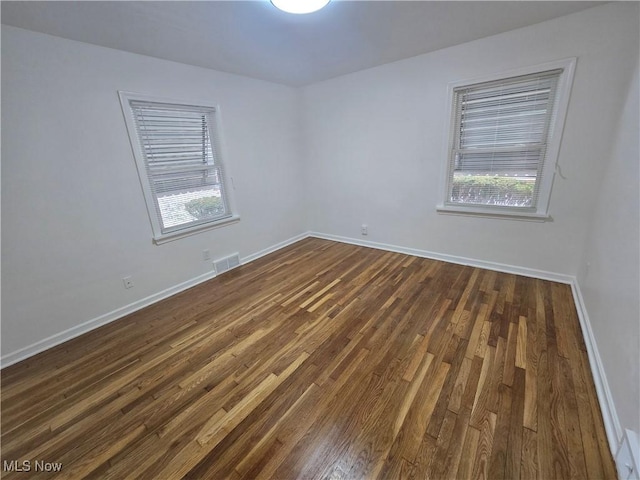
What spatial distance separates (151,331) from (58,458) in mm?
1038

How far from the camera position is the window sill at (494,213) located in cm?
264

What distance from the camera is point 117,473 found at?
1.25 metres

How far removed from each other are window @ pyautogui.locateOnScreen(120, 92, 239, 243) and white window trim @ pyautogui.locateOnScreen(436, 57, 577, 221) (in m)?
2.75

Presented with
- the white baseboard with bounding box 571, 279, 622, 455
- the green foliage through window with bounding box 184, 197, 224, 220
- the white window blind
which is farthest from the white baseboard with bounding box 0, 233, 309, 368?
the white baseboard with bounding box 571, 279, 622, 455

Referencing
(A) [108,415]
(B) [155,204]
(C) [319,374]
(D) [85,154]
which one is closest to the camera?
(A) [108,415]

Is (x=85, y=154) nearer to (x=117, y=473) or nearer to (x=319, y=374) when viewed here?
(x=117, y=473)

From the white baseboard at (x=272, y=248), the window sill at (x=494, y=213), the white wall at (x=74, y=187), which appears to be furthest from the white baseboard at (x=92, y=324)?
the window sill at (x=494, y=213)

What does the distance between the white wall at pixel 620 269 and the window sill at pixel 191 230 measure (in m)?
3.53

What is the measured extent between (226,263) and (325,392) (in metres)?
2.31

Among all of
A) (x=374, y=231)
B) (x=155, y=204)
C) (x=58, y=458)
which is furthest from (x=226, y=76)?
(x=58, y=458)

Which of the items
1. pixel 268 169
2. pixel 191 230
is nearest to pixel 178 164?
pixel 191 230

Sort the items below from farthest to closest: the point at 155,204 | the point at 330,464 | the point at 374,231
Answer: the point at 374,231, the point at 155,204, the point at 330,464

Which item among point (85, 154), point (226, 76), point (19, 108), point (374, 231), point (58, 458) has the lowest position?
point (58, 458)

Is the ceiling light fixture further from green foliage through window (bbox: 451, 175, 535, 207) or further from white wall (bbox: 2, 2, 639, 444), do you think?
green foliage through window (bbox: 451, 175, 535, 207)
